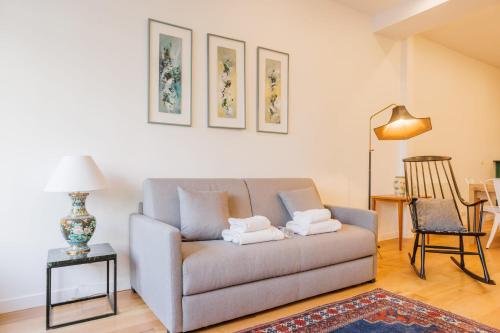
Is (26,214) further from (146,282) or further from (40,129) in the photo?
(146,282)

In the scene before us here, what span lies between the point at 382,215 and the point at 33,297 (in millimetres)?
3878

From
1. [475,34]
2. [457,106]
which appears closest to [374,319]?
[475,34]

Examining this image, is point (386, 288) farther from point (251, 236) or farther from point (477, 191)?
point (477, 191)

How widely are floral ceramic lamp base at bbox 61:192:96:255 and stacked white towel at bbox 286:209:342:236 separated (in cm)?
149

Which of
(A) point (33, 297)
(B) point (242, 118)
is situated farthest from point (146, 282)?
(B) point (242, 118)

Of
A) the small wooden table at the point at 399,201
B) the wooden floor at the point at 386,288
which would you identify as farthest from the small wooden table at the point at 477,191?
the wooden floor at the point at 386,288

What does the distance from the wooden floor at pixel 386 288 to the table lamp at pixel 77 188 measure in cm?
45

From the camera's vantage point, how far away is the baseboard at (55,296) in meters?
2.18

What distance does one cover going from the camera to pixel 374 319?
2057mm

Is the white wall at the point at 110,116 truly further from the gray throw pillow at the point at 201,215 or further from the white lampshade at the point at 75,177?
the gray throw pillow at the point at 201,215

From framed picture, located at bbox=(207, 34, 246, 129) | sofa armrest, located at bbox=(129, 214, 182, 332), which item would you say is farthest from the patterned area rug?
framed picture, located at bbox=(207, 34, 246, 129)

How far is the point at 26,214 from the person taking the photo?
7.39 ft

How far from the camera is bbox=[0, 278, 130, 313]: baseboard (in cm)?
218

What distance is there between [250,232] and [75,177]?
1.18 metres
